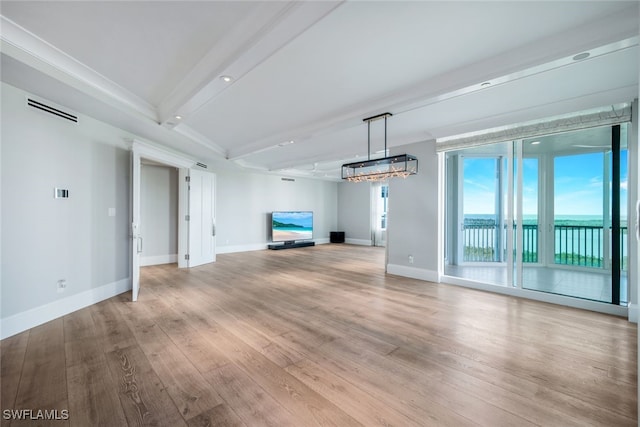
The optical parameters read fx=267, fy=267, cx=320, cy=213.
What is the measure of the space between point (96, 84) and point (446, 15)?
3.63 meters

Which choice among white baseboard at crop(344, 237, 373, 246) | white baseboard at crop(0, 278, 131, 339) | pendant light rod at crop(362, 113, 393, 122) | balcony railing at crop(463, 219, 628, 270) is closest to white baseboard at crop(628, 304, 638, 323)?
balcony railing at crop(463, 219, 628, 270)

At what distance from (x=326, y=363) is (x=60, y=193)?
3.80 meters

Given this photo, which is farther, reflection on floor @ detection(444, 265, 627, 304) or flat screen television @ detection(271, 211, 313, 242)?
flat screen television @ detection(271, 211, 313, 242)

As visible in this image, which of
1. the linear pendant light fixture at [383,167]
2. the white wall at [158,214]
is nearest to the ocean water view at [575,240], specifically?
the linear pendant light fixture at [383,167]

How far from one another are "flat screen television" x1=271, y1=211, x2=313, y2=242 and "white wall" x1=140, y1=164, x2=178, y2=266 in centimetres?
338

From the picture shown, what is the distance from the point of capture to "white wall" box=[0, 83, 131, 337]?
111 inches

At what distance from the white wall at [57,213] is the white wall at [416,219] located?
503 cm

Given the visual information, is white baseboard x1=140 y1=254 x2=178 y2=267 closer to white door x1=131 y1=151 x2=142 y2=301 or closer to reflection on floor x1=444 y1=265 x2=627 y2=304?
white door x1=131 y1=151 x2=142 y2=301

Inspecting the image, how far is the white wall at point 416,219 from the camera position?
5.15 metres

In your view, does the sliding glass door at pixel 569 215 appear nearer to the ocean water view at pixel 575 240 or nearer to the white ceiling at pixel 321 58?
the ocean water view at pixel 575 240

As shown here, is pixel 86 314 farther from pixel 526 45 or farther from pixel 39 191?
pixel 526 45

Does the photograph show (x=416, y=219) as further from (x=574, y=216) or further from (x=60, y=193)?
(x=60, y=193)

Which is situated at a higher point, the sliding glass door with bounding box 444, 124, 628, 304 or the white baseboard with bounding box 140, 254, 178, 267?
the sliding glass door with bounding box 444, 124, 628, 304

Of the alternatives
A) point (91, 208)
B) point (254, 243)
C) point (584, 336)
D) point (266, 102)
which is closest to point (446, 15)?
point (266, 102)
